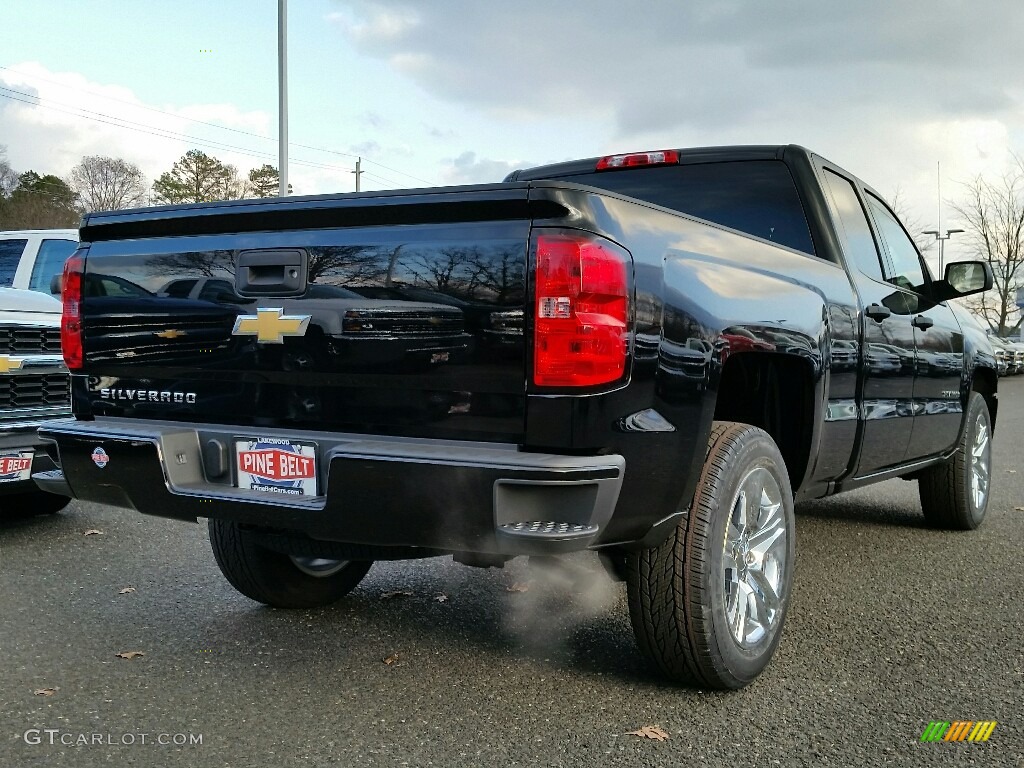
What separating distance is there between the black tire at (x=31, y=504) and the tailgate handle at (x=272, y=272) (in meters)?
3.38

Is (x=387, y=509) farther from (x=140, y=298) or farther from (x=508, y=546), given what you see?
(x=140, y=298)

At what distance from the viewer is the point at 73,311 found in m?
3.48

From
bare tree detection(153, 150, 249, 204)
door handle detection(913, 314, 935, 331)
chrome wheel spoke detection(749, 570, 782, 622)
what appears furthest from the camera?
bare tree detection(153, 150, 249, 204)

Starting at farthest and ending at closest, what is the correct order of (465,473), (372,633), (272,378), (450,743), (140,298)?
(372,633) → (140,298) → (272,378) → (450,743) → (465,473)

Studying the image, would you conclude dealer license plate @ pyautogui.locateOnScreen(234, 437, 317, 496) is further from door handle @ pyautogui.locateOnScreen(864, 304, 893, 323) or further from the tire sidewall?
door handle @ pyautogui.locateOnScreen(864, 304, 893, 323)

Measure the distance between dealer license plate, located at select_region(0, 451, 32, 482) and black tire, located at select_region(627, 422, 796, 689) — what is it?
140 inches

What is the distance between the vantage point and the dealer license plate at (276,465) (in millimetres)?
2920

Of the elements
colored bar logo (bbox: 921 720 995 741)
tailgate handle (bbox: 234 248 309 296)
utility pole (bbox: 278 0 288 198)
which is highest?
utility pole (bbox: 278 0 288 198)

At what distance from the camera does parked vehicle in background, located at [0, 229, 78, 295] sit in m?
7.41

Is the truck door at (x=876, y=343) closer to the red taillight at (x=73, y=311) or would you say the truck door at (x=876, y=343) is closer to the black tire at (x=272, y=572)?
the black tire at (x=272, y=572)

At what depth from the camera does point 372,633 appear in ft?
12.7

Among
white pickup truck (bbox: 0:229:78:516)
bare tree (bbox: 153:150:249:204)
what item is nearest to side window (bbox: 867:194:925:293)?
white pickup truck (bbox: 0:229:78:516)

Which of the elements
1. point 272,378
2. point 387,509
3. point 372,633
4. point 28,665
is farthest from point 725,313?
point 28,665

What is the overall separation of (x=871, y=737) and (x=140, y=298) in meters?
2.63
